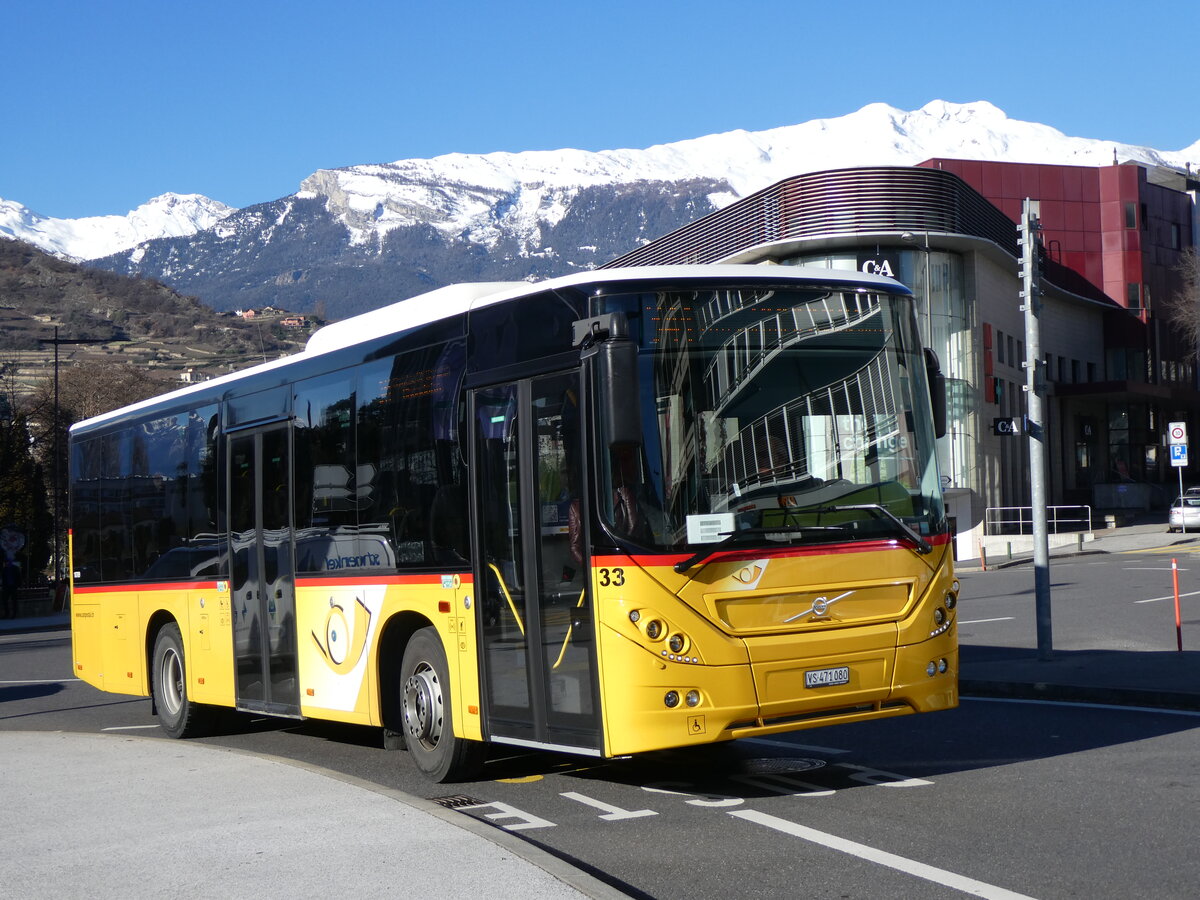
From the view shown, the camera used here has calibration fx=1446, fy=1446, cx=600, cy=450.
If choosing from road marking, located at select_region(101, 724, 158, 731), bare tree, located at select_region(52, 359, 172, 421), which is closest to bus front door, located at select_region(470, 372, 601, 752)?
road marking, located at select_region(101, 724, 158, 731)

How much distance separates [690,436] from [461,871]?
111 inches

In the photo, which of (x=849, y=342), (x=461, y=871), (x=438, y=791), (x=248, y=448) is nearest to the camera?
(x=461, y=871)

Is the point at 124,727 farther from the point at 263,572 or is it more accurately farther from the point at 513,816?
the point at 513,816

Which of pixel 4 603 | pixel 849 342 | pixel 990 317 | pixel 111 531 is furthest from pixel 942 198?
pixel 849 342

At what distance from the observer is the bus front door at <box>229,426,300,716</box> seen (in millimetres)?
11789

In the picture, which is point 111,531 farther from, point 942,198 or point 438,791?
point 942,198

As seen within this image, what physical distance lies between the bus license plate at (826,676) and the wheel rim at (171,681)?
746 centimetres

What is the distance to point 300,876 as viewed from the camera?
6.73 m

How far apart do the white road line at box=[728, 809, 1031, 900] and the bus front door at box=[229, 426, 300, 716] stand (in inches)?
190

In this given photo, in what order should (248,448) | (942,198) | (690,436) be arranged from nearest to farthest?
1. (690,436)
2. (248,448)
3. (942,198)

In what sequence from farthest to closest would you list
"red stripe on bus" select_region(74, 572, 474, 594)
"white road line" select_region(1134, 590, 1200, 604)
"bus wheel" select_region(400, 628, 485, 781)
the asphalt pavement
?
1. "white road line" select_region(1134, 590, 1200, 604)
2. "red stripe on bus" select_region(74, 572, 474, 594)
3. "bus wheel" select_region(400, 628, 485, 781)
4. the asphalt pavement

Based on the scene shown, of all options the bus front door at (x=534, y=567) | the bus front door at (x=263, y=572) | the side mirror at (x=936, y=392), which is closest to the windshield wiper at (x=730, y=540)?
the bus front door at (x=534, y=567)

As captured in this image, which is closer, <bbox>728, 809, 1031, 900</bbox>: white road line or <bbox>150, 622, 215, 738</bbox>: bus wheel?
<bbox>728, 809, 1031, 900</bbox>: white road line

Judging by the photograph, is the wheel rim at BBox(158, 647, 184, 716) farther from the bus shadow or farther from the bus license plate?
the bus license plate
